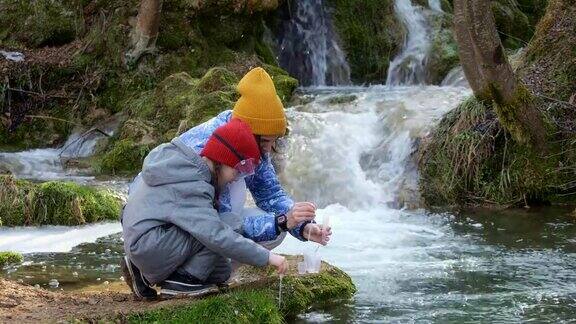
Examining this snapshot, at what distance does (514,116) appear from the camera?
8.77m

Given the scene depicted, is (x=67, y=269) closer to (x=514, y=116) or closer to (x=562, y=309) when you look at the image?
(x=562, y=309)

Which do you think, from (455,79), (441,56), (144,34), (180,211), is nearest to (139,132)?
(144,34)

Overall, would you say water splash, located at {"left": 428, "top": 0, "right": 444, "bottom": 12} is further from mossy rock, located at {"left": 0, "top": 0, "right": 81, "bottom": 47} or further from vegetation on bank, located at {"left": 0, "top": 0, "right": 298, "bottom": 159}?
mossy rock, located at {"left": 0, "top": 0, "right": 81, "bottom": 47}

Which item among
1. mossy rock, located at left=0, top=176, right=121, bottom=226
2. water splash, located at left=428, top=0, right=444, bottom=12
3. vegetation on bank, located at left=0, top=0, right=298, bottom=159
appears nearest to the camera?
mossy rock, located at left=0, top=176, right=121, bottom=226

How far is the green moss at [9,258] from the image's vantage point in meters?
6.57

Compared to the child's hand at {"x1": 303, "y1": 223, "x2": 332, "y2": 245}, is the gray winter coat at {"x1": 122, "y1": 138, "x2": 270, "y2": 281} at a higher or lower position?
higher

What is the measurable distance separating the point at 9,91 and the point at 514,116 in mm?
8495

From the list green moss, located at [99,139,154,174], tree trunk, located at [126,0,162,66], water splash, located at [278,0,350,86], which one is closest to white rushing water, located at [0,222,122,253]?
green moss, located at [99,139,154,174]

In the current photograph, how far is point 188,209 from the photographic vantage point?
4.14 m

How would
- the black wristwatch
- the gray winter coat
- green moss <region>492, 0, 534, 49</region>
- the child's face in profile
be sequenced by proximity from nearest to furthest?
the gray winter coat → the child's face in profile → the black wristwatch → green moss <region>492, 0, 534, 49</region>

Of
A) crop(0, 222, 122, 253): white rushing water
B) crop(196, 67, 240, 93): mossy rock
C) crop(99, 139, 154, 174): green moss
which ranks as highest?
crop(196, 67, 240, 93): mossy rock

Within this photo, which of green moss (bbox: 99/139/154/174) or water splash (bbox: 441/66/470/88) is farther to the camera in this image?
water splash (bbox: 441/66/470/88)

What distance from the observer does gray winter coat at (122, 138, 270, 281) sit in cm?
414

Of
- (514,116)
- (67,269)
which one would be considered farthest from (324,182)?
(67,269)
